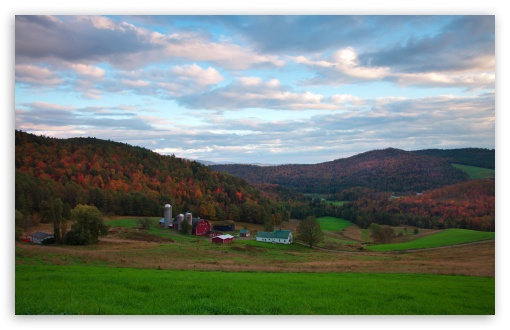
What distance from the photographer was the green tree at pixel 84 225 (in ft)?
46.6

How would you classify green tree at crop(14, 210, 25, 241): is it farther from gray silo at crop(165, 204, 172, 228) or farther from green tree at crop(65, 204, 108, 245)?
gray silo at crop(165, 204, 172, 228)

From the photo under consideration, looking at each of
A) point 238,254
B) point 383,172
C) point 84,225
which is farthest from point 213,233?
point 383,172

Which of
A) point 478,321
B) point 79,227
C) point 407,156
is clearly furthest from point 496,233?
point 79,227

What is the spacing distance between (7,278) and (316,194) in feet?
55.7

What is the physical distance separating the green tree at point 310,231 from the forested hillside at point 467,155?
8602 mm

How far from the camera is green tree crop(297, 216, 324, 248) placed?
2003 centimetres

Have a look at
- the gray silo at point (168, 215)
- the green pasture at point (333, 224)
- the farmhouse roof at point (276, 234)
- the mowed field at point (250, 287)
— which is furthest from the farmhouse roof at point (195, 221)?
the mowed field at point (250, 287)

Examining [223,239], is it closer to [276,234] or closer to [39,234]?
[276,234]

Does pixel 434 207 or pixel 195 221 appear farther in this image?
pixel 195 221

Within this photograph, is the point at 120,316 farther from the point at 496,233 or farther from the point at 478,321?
the point at 496,233

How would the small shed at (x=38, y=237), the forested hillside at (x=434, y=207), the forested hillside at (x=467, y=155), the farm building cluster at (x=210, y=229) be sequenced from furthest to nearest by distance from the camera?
the farm building cluster at (x=210, y=229) < the small shed at (x=38, y=237) < the forested hillside at (x=434, y=207) < the forested hillside at (x=467, y=155)

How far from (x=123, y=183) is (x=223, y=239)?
31.2ft

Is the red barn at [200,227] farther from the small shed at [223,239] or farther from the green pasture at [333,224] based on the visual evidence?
the green pasture at [333,224]

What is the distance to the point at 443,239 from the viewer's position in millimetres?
14430
